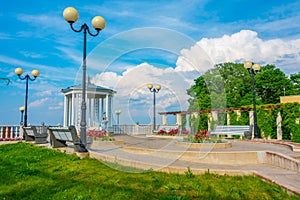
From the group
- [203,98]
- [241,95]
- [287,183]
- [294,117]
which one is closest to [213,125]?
[203,98]

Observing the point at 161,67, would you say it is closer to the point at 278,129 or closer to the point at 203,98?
the point at 203,98

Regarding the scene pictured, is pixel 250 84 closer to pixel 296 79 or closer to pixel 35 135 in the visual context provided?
pixel 296 79

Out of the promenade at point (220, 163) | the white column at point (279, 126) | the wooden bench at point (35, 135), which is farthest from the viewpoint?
the white column at point (279, 126)

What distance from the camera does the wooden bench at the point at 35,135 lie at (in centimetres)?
1217

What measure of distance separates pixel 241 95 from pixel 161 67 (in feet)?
84.1

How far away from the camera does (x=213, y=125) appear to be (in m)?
14.4

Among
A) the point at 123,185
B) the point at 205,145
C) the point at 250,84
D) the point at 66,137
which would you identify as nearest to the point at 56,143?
the point at 66,137

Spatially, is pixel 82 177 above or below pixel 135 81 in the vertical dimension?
below

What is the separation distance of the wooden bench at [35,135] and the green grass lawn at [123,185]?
22.0 feet

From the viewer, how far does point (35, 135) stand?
12094mm

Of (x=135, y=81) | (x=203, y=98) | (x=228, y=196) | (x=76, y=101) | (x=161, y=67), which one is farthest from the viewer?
(x=76, y=101)

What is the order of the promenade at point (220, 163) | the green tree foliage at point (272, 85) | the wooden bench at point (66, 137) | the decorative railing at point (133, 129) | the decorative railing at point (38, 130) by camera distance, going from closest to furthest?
the promenade at point (220, 163), the wooden bench at point (66, 137), the decorative railing at point (38, 130), the decorative railing at point (133, 129), the green tree foliage at point (272, 85)

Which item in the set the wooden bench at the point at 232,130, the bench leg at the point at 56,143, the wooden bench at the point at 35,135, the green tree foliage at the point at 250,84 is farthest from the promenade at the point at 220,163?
the green tree foliage at the point at 250,84

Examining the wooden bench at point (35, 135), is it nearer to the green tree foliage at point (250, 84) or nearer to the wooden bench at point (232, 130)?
the wooden bench at point (232, 130)
